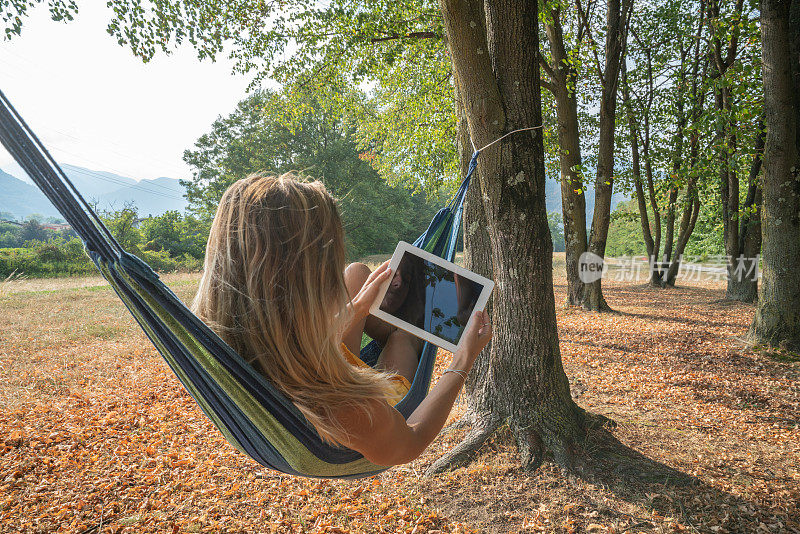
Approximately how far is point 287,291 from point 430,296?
726 mm

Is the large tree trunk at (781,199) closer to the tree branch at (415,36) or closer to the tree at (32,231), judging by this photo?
the tree branch at (415,36)

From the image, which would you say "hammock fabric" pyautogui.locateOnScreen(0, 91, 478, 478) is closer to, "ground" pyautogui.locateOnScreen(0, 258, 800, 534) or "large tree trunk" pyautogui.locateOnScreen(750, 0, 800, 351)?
"ground" pyautogui.locateOnScreen(0, 258, 800, 534)

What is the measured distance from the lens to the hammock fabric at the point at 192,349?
85cm

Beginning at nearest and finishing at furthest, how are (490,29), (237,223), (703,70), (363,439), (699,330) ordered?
(237,223) → (363,439) → (490,29) → (699,330) → (703,70)

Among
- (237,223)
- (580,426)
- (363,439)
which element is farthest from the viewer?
(580,426)

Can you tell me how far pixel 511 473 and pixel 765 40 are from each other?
4464mm

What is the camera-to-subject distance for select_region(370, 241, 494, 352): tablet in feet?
4.67

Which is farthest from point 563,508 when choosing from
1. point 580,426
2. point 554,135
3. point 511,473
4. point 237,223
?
point 554,135

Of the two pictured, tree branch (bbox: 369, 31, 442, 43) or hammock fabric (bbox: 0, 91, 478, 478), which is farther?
tree branch (bbox: 369, 31, 442, 43)

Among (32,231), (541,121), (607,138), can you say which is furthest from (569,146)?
(32,231)

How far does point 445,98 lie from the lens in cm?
689

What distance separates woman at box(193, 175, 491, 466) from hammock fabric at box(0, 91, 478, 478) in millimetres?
37

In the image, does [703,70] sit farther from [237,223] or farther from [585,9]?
[237,223]

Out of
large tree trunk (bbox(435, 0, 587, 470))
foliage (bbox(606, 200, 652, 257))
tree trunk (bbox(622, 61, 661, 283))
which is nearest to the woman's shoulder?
large tree trunk (bbox(435, 0, 587, 470))
